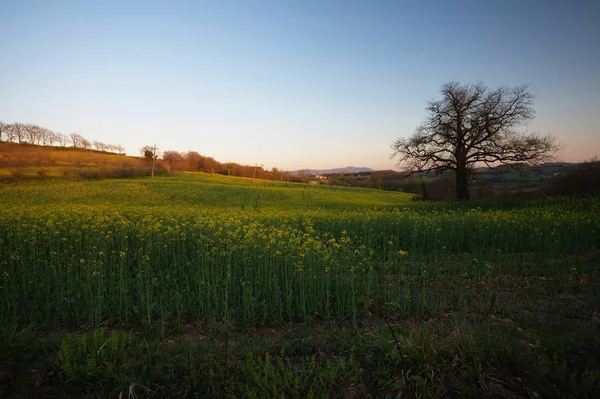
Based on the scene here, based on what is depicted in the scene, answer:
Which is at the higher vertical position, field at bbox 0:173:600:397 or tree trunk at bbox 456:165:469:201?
tree trunk at bbox 456:165:469:201

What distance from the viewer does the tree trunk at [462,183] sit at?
29906 mm

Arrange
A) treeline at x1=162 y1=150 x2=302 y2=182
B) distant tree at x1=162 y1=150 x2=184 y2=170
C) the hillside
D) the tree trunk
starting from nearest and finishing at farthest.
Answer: the tree trunk < the hillside < distant tree at x1=162 y1=150 x2=184 y2=170 < treeline at x1=162 y1=150 x2=302 y2=182

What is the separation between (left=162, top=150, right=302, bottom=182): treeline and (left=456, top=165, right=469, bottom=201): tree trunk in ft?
196

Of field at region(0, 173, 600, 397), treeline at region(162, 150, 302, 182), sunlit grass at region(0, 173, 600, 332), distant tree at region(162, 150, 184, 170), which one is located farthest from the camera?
treeline at region(162, 150, 302, 182)

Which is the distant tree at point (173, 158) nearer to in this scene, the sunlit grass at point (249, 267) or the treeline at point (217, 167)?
the treeline at point (217, 167)

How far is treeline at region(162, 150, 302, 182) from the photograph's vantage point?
9031 cm

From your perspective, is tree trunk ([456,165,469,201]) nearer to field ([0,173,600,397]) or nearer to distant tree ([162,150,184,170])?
field ([0,173,600,397])

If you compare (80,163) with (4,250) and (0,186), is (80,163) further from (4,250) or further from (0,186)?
(4,250)

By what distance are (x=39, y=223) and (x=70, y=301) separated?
9491 millimetres

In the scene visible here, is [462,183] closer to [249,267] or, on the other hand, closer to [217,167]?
[249,267]

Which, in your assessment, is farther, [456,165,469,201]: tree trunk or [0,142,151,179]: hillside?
[0,142,151,179]: hillside

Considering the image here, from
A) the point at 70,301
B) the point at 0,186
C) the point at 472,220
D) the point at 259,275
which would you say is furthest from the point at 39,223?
the point at 0,186

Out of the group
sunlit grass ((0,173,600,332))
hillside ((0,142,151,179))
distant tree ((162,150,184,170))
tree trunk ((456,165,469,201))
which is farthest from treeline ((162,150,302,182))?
sunlit grass ((0,173,600,332))

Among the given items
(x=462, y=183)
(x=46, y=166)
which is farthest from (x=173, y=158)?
(x=462, y=183)
